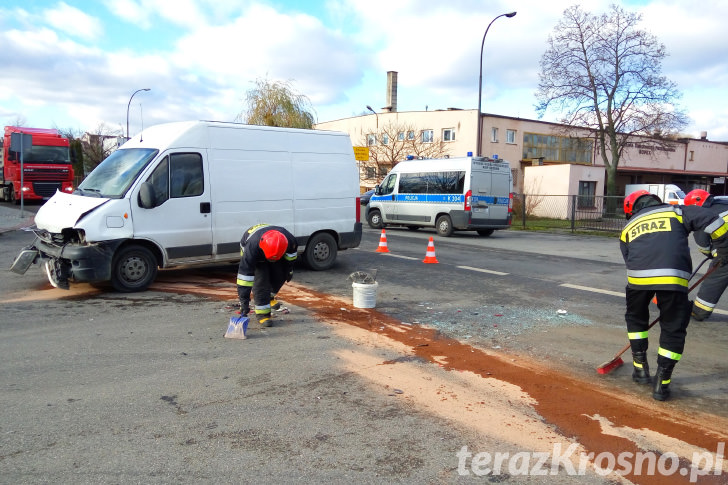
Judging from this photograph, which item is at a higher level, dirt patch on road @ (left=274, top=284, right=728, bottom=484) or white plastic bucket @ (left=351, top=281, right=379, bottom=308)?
white plastic bucket @ (left=351, top=281, right=379, bottom=308)

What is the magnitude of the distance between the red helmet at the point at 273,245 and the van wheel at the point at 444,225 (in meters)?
12.8

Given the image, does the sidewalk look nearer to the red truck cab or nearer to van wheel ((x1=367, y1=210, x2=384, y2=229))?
the red truck cab

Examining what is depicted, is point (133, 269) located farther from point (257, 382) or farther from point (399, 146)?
point (399, 146)

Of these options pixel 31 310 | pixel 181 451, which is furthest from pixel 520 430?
pixel 31 310

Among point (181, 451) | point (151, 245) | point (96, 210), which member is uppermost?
point (96, 210)

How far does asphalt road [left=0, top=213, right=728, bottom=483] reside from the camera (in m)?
3.27

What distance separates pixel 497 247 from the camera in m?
15.5

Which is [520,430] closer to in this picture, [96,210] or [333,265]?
[96,210]

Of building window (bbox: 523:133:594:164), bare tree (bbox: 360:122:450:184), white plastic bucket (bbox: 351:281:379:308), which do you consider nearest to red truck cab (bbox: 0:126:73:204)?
bare tree (bbox: 360:122:450:184)

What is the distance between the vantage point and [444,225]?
18438 millimetres

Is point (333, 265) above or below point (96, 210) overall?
below

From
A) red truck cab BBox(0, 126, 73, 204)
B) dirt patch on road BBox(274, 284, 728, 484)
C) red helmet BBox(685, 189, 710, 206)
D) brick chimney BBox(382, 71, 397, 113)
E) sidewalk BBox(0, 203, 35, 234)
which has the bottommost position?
dirt patch on road BBox(274, 284, 728, 484)

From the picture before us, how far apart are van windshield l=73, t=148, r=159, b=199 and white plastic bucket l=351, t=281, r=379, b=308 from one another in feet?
12.1

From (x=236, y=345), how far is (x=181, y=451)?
2243mm
